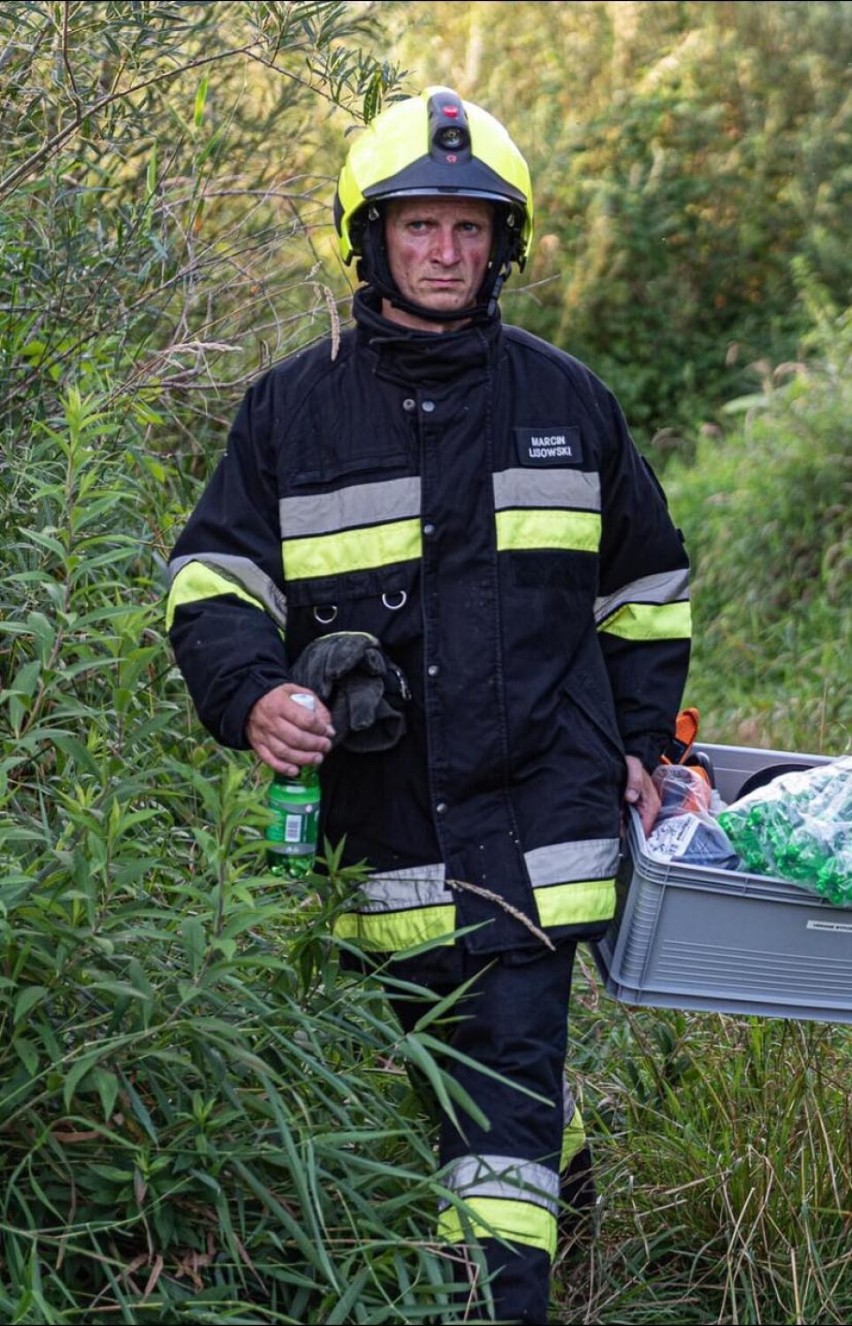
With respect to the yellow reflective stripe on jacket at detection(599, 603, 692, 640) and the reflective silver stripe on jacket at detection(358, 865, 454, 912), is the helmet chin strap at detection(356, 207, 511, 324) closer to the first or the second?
the yellow reflective stripe on jacket at detection(599, 603, 692, 640)

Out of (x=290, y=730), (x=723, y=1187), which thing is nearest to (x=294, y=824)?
(x=290, y=730)

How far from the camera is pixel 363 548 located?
345cm

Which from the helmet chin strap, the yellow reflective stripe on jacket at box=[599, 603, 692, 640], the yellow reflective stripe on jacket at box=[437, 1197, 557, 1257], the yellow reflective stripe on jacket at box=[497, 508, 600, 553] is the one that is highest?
the helmet chin strap

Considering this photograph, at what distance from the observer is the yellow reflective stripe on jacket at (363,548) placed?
11.3 ft

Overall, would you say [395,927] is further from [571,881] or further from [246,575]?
[246,575]

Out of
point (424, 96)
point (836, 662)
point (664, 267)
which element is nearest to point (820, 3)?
point (664, 267)

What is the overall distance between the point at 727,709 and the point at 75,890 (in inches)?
167

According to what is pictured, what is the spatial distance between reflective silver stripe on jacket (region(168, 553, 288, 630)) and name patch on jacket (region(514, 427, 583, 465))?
1.62ft

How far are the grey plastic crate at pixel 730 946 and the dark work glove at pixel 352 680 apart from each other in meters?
0.49

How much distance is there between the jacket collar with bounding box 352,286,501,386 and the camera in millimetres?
3484

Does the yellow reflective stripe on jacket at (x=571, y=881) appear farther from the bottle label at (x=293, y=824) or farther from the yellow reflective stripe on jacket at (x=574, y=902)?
the bottle label at (x=293, y=824)

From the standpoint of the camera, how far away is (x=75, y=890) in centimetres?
295

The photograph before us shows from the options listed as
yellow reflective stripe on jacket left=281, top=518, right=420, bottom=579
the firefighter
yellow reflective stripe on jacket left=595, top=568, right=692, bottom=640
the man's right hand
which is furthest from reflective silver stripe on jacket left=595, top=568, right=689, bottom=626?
the man's right hand

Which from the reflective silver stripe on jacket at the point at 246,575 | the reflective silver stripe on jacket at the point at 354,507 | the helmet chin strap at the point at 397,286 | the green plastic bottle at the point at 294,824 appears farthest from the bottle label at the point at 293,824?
the helmet chin strap at the point at 397,286
